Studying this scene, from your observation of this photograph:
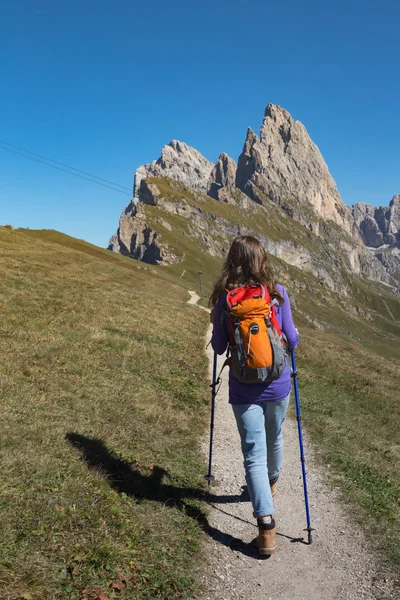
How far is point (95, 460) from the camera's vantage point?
27.1 ft

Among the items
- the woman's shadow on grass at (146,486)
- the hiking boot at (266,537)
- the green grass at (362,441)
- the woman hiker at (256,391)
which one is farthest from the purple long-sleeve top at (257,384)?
the green grass at (362,441)

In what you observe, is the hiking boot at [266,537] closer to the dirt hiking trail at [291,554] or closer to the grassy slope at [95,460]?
the dirt hiking trail at [291,554]

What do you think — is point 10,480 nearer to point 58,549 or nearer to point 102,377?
point 58,549

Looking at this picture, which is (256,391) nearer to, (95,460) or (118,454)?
(95,460)

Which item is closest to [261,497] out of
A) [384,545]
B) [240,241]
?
[384,545]

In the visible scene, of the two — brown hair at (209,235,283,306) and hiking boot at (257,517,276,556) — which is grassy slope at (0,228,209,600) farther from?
brown hair at (209,235,283,306)

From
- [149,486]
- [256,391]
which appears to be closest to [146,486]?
[149,486]

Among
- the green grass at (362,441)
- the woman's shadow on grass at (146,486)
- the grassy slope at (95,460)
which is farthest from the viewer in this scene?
the green grass at (362,441)

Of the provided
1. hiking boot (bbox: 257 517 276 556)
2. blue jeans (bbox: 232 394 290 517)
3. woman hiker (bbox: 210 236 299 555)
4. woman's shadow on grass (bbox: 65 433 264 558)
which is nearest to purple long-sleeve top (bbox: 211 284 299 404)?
woman hiker (bbox: 210 236 299 555)

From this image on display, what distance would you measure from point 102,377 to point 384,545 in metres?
9.54

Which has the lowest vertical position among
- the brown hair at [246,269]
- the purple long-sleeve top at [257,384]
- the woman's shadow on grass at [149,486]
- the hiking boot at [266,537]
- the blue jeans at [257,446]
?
the woman's shadow on grass at [149,486]

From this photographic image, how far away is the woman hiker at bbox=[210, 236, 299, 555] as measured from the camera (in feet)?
20.7

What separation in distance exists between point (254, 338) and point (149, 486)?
399 centimetres

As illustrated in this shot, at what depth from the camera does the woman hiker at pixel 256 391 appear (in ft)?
20.7
